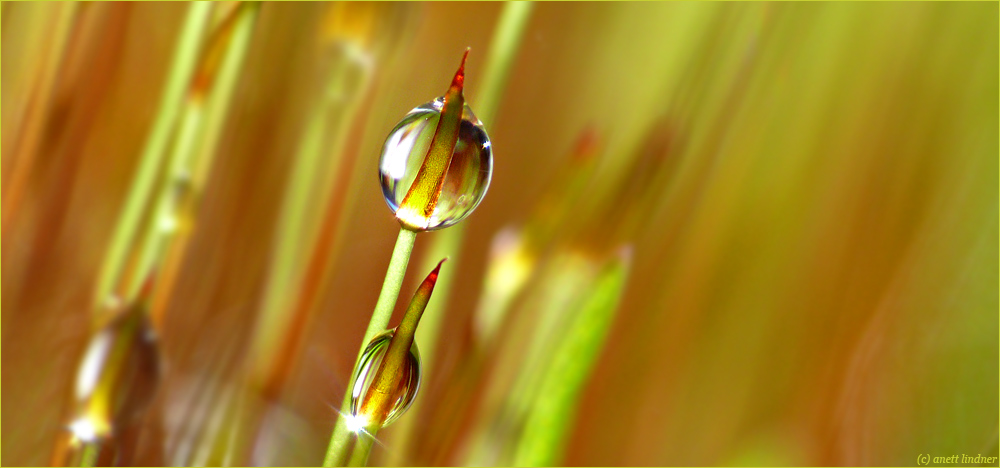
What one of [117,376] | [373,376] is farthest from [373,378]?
[117,376]

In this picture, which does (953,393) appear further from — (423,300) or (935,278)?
(423,300)

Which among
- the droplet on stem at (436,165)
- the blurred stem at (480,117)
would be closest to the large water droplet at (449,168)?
the droplet on stem at (436,165)

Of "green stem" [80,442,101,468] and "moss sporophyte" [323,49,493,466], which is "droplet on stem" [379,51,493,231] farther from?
"green stem" [80,442,101,468]

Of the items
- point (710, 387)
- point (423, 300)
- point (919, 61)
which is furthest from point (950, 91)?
point (423, 300)

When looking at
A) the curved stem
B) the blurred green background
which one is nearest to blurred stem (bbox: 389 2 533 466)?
the blurred green background

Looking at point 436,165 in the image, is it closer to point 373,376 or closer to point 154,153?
point 373,376

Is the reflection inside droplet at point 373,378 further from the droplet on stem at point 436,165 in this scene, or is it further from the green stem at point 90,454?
the green stem at point 90,454
